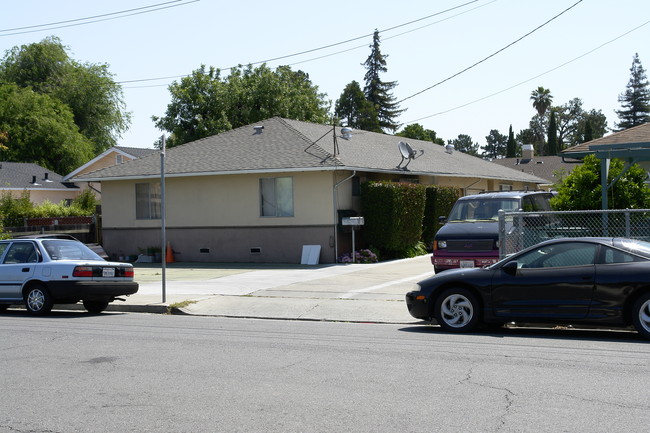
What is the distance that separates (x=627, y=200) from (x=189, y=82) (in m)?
34.4

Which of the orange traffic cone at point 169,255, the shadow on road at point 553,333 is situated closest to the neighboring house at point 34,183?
the orange traffic cone at point 169,255

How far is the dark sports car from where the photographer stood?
380 inches

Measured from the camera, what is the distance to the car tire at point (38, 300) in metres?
13.4

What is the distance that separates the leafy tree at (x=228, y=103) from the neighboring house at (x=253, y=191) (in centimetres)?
1412

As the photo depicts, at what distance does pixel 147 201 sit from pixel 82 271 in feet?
47.3

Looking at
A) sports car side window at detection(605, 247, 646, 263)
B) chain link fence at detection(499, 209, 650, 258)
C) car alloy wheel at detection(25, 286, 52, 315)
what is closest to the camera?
sports car side window at detection(605, 247, 646, 263)

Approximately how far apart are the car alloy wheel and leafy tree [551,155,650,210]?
10584 mm

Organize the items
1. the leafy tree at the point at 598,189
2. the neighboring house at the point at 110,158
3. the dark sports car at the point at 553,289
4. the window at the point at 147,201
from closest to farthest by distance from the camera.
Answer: the dark sports car at the point at 553,289, the leafy tree at the point at 598,189, the window at the point at 147,201, the neighboring house at the point at 110,158

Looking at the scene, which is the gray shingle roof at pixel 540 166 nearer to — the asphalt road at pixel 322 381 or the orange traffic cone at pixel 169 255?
the orange traffic cone at pixel 169 255

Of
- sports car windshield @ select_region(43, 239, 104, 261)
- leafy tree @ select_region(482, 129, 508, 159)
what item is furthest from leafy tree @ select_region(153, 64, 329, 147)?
leafy tree @ select_region(482, 129, 508, 159)

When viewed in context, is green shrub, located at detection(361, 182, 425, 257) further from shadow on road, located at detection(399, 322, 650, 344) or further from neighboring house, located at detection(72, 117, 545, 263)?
shadow on road, located at detection(399, 322, 650, 344)

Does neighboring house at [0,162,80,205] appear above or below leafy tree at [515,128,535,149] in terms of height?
below

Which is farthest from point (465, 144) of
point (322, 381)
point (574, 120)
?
point (322, 381)

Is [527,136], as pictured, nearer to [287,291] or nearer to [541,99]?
[541,99]
